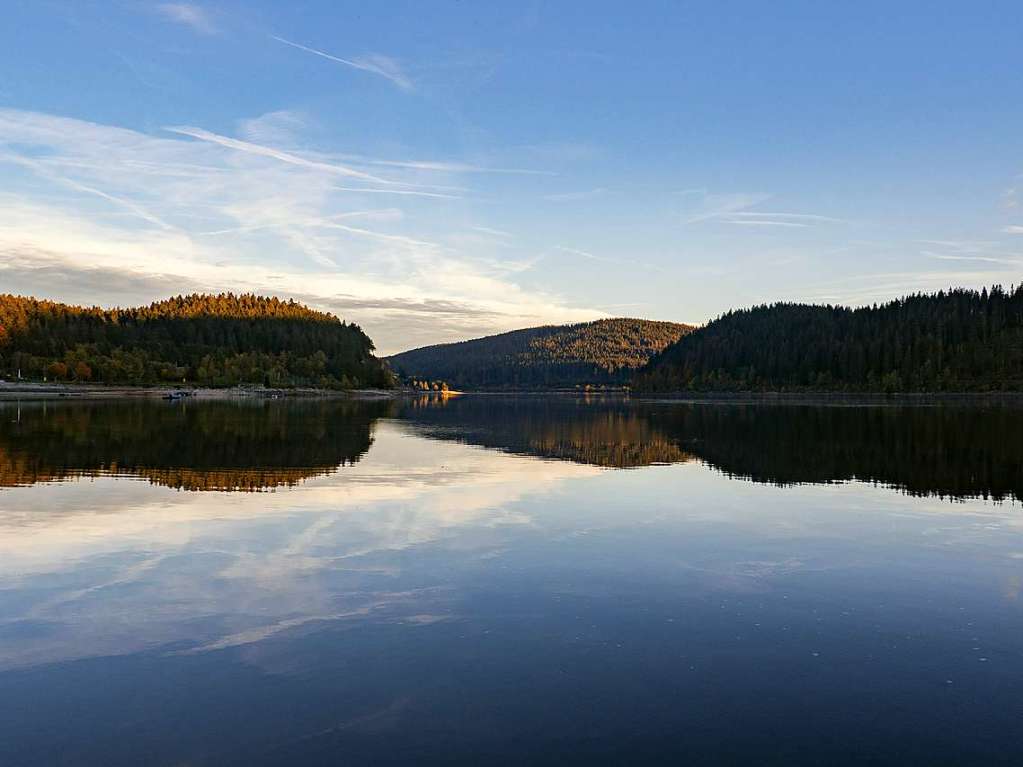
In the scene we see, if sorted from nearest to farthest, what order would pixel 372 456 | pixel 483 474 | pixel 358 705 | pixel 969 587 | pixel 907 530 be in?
pixel 358 705 < pixel 969 587 < pixel 907 530 < pixel 483 474 < pixel 372 456

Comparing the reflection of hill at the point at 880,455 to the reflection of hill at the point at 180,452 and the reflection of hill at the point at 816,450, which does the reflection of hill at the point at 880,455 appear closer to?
the reflection of hill at the point at 816,450

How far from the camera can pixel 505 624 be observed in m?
12.6

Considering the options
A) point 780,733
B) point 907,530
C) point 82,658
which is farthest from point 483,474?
point 780,733

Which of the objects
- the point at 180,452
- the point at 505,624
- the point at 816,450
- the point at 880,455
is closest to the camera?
the point at 505,624

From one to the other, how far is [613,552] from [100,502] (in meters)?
16.8

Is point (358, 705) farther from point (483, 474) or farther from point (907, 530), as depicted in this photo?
point (483, 474)

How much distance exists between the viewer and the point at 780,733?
8.73m

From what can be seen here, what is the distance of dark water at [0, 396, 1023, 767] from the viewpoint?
8.65m

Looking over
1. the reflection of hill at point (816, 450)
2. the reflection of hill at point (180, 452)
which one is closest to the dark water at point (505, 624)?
the reflection of hill at point (180, 452)

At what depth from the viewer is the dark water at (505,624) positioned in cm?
865

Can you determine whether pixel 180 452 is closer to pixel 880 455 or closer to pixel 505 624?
pixel 505 624

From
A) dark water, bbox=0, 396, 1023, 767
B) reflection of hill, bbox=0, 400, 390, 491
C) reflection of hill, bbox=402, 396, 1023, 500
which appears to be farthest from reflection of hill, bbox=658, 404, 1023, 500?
reflection of hill, bbox=0, 400, 390, 491

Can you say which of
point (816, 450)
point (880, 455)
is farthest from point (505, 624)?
point (816, 450)

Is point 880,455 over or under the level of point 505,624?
over
